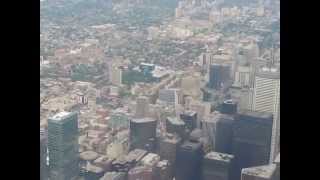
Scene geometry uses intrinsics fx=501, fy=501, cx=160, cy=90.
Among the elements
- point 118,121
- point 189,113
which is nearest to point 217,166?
point 189,113

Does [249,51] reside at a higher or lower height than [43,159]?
higher

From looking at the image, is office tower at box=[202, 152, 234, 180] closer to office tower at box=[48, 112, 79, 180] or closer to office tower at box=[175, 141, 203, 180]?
office tower at box=[175, 141, 203, 180]

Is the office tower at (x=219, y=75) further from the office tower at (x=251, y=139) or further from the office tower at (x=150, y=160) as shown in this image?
the office tower at (x=150, y=160)

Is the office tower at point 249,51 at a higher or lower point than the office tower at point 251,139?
higher

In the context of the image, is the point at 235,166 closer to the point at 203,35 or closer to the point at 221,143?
the point at 221,143

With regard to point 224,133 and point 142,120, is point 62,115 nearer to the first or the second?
point 142,120

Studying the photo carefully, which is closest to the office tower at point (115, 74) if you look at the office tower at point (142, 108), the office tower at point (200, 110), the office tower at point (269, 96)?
the office tower at point (142, 108)

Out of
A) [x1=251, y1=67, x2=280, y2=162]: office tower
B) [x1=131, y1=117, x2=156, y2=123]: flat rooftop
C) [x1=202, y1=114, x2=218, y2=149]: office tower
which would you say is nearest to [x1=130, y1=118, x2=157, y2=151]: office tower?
[x1=131, y1=117, x2=156, y2=123]: flat rooftop
